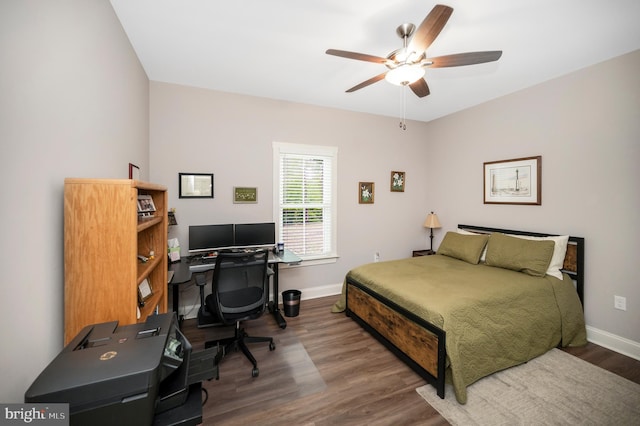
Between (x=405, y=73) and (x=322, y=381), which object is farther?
(x=322, y=381)

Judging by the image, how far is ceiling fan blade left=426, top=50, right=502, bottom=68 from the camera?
1.82 meters

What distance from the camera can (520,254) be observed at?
287 centimetres

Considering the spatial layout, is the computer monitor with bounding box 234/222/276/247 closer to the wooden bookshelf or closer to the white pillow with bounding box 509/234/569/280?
the wooden bookshelf

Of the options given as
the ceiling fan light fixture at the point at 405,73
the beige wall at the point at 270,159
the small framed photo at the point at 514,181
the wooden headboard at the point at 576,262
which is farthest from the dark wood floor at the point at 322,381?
the ceiling fan light fixture at the point at 405,73

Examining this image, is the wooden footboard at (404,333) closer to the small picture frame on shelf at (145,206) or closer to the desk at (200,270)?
the desk at (200,270)

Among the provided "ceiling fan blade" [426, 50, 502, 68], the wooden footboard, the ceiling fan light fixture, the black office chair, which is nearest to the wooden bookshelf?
the black office chair

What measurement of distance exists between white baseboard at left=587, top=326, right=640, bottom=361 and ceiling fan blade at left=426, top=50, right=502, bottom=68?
288cm

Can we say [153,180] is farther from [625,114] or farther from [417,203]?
[625,114]

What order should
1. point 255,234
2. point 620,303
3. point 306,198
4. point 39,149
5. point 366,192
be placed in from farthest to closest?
point 366,192
point 306,198
point 255,234
point 620,303
point 39,149

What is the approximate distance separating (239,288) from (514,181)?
3570 mm

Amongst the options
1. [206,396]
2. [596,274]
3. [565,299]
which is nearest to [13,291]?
[206,396]

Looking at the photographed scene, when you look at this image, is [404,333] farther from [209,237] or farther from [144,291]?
[209,237]

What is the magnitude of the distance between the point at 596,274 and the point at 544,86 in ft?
7.03

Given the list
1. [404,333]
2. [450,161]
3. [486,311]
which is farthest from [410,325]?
[450,161]
